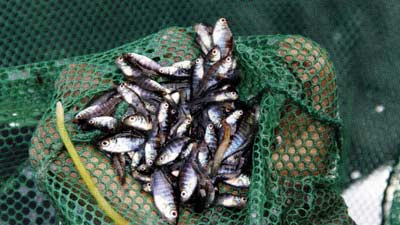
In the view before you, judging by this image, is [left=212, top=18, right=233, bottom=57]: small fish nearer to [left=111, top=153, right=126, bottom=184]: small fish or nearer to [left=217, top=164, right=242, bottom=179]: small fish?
[left=217, top=164, right=242, bottom=179]: small fish

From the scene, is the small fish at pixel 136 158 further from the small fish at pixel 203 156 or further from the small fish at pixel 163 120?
the small fish at pixel 203 156

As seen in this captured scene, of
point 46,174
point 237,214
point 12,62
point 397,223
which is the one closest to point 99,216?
point 46,174

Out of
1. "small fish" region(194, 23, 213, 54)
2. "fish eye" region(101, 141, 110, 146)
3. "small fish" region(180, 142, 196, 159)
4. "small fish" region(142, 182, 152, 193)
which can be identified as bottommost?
"small fish" region(142, 182, 152, 193)

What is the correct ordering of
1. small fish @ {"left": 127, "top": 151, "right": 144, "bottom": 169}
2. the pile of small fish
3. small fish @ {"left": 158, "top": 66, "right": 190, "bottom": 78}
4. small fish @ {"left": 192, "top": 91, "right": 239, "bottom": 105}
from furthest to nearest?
small fish @ {"left": 158, "top": 66, "right": 190, "bottom": 78}
small fish @ {"left": 192, "top": 91, "right": 239, "bottom": 105}
small fish @ {"left": 127, "top": 151, "right": 144, "bottom": 169}
the pile of small fish

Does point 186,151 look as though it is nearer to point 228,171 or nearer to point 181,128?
point 181,128

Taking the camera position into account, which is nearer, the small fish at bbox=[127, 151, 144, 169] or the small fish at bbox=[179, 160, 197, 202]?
the small fish at bbox=[179, 160, 197, 202]

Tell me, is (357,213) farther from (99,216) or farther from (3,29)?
(3,29)

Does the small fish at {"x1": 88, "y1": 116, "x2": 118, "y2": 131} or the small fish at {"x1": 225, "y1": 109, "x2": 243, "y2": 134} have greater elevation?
the small fish at {"x1": 225, "y1": 109, "x2": 243, "y2": 134}

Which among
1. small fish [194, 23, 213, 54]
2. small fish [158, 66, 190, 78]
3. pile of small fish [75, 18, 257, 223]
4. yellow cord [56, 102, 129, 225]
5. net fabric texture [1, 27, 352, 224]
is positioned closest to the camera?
yellow cord [56, 102, 129, 225]

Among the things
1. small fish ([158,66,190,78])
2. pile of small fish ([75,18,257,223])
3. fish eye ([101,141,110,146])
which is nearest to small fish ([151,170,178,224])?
pile of small fish ([75,18,257,223])
